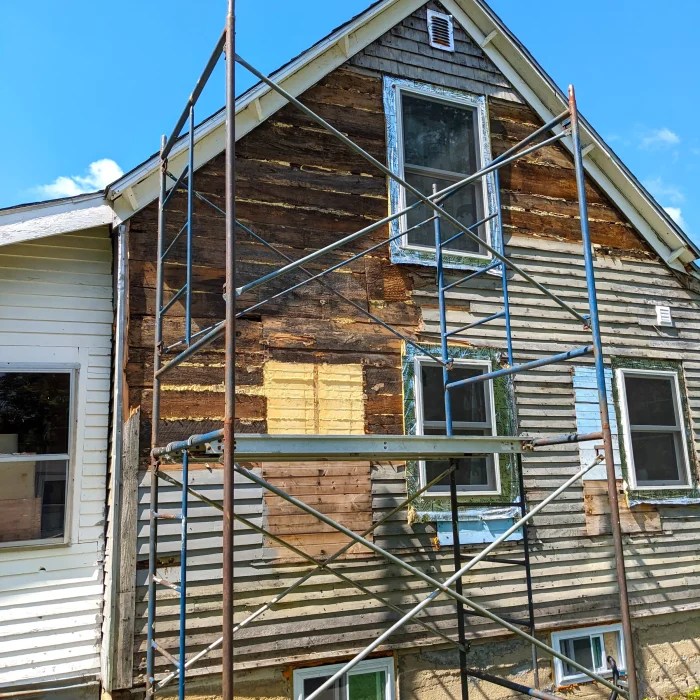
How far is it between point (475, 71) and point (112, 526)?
626 centimetres

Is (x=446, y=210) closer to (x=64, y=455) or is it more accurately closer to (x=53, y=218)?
(x=53, y=218)

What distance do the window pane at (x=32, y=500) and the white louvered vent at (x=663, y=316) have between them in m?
6.61

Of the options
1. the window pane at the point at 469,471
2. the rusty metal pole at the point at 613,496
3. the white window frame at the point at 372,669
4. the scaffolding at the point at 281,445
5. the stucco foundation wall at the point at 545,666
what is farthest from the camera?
the window pane at the point at 469,471

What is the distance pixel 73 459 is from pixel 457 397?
367cm

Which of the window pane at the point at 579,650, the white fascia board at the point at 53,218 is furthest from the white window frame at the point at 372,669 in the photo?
the white fascia board at the point at 53,218

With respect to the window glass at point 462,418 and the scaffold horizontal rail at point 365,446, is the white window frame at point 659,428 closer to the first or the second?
the window glass at point 462,418

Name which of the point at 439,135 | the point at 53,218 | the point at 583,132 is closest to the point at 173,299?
the point at 53,218

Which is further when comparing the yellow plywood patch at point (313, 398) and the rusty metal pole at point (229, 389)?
the yellow plywood patch at point (313, 398)

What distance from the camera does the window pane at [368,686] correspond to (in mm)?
6230

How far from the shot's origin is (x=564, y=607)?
7.01 meters

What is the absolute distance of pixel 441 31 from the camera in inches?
317

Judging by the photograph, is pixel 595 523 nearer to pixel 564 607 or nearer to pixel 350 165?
pixel 564 607

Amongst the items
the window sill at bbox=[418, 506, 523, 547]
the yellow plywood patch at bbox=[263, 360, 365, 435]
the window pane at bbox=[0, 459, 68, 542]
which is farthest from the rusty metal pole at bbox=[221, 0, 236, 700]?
the window sill at bbox=[418, 506, 523, 547]

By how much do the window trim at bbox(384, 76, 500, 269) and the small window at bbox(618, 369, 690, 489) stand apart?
223cm
